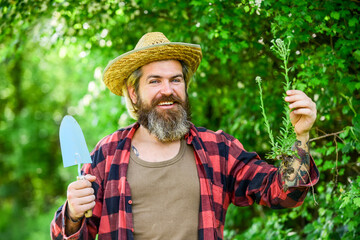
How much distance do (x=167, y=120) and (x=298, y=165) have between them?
35.0 inches

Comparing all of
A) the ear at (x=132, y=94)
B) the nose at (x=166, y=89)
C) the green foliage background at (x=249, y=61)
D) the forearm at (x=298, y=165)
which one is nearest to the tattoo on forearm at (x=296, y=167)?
the forearm at (x=298, y=165)

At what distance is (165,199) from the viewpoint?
8.06ft

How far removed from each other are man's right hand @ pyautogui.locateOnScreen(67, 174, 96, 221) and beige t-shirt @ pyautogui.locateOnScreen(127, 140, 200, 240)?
0.29 m

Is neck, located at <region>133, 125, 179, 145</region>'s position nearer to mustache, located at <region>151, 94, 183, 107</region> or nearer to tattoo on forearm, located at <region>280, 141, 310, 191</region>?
mustache, located at <region>151, 94, 183, 107</region>

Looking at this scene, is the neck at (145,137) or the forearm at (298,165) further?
the neck at (145,137)

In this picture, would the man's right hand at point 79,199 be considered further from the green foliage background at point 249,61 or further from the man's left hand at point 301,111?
the green foliage background at point 249,61

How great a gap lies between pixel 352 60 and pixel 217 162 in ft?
4.00

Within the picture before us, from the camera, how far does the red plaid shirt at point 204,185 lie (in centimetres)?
238

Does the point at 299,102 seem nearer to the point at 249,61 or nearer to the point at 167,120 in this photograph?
the point at 167,120

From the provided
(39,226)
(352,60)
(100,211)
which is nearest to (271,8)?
(352,60)

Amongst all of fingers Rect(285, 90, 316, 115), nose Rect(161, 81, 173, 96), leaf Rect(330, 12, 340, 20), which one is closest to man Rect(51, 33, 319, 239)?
nose Rect(161, 81, 173, 96)

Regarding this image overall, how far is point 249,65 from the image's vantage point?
3938mm

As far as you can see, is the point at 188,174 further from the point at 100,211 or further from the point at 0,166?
the point at 0,166

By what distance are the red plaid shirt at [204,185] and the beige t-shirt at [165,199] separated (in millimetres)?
45
